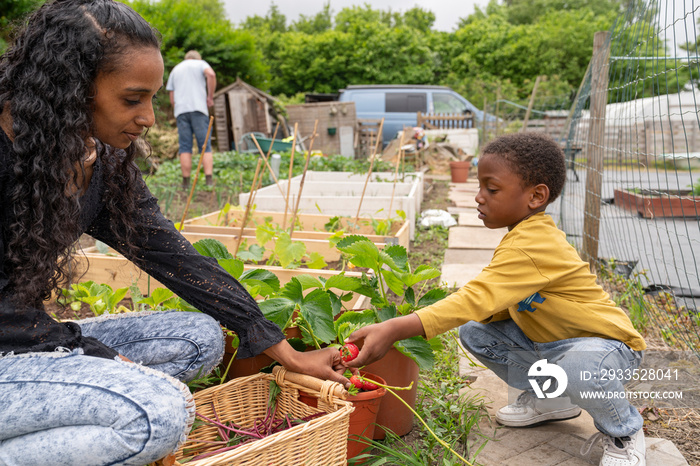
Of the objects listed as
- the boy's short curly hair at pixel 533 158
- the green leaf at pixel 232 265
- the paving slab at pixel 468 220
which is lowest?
the paving slab at pixel 468 220

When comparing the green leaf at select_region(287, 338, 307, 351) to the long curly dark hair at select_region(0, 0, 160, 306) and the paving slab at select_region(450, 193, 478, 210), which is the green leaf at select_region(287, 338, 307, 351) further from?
the paving slab at select_region(450, 193, 478, 210)

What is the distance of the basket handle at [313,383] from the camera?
1.31 meters

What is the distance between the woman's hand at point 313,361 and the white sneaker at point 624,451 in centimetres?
70

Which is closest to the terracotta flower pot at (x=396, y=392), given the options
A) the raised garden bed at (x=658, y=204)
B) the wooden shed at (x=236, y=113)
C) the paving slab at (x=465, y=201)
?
the raised garden bed at (x=658, y=204)

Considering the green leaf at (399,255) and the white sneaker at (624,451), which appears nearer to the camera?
the white sneaker at (624,451)

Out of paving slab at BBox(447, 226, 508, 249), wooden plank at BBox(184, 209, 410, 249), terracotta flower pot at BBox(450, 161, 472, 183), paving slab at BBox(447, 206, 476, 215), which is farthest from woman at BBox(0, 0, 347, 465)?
terracotta flower pot at BBox(450, 161, 472, 183)

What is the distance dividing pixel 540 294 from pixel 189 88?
5.15 metres

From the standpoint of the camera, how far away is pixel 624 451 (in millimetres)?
1445

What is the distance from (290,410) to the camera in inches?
58.0

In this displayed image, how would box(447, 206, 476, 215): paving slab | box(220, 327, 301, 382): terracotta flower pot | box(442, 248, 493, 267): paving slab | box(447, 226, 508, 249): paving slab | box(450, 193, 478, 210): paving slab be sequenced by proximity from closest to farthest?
box(220, 327, 301, 382): terracotta flower pot → box(442, 248, 493, 267): paving slab → box(447, 226, 508, 249): paving slab → box(447, 206, 476, 215): paving slab → box(450, 193, 478, 210): paving slab

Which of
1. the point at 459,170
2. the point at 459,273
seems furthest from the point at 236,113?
the point at 459,273

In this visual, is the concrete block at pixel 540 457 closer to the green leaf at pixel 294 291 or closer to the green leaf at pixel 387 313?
the green leaf at pixel 387 313

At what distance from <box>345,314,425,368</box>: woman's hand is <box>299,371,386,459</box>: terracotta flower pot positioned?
0.08 meters

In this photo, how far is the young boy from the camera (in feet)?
4.70
